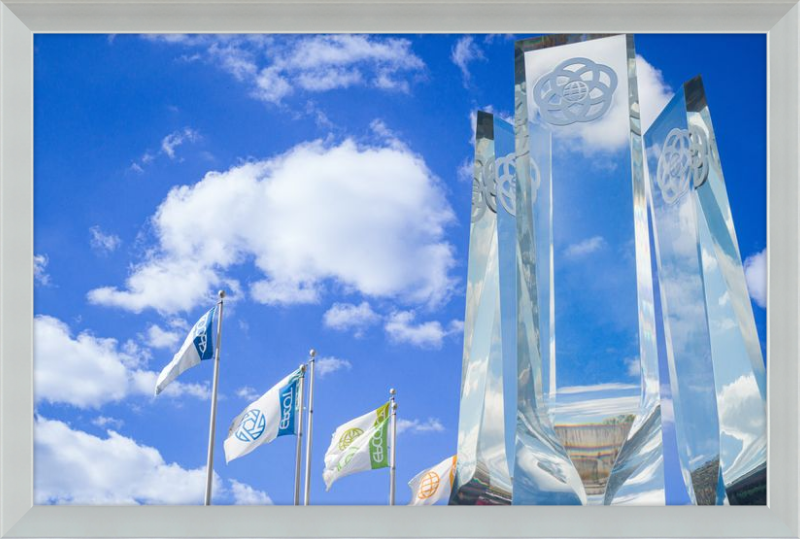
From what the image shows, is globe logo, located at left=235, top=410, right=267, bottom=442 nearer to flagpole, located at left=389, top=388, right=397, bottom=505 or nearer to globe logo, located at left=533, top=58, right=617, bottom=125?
flagpole, located at left=389, top=388, right=397, bottom=505

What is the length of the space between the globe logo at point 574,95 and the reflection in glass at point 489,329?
41 centimetres

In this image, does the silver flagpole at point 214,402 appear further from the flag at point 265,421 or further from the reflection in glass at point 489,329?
the reflection in glass at point 489,329

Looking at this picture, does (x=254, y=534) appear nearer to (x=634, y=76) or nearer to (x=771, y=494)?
(x=771, y=494)

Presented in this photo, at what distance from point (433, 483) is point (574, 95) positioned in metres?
2.87

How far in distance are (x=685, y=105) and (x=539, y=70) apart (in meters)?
0.66

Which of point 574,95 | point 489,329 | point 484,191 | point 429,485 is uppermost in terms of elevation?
point 574,95

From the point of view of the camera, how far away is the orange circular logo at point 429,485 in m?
6.07

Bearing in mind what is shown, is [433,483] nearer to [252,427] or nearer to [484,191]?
[252,427]

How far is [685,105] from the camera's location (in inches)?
167

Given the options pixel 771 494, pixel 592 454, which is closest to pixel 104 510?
pixel 592 454

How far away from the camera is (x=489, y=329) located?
459cm

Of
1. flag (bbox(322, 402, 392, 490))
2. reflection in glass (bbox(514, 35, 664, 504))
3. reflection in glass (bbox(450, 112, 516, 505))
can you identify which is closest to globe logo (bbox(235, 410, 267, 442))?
flag (bbox(322, 402, 392, 490))

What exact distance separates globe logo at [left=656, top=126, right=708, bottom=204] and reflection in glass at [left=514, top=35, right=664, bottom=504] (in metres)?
0.18

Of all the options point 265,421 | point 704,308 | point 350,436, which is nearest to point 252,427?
point 265,421
